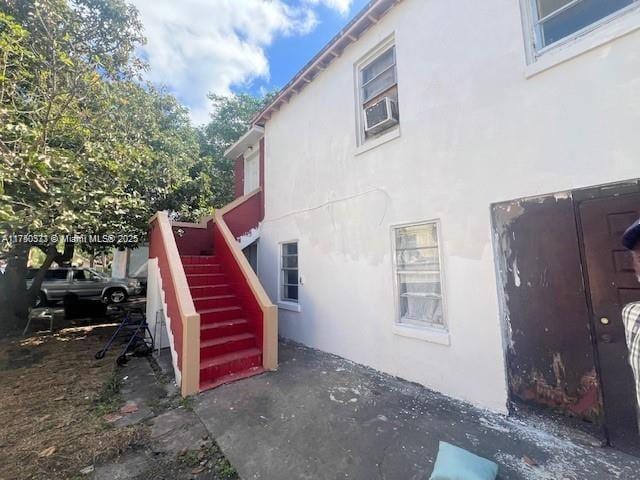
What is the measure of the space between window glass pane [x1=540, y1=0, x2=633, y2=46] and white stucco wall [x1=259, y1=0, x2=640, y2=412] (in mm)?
348

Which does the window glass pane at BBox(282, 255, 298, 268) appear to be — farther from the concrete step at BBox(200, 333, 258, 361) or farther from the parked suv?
the parked suv

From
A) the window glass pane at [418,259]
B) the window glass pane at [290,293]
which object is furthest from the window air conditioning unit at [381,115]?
the window glass pane at [290,293]

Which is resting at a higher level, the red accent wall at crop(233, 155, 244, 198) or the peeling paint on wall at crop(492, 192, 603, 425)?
the red accent wall at crop(233, 155, 244, 198)

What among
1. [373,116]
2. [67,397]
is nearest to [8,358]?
[67,397]

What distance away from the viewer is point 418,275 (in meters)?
4.42

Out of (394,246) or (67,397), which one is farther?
(394,246)

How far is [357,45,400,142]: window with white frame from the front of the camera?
4.84 metres

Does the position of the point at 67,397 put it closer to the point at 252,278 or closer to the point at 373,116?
the point at 252,278

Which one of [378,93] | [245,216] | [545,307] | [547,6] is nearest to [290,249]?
[245,216]

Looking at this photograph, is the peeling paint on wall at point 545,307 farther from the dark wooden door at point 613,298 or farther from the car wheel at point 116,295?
the car wheel at point 116,295

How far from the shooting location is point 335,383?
14.7 ft

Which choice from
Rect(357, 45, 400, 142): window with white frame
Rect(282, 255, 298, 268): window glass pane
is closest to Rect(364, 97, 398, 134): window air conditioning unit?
Rect(357, 45, 400, 142): window with white frame

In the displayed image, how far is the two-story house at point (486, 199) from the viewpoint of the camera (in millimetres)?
2723

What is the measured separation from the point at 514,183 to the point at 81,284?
57.9ft
